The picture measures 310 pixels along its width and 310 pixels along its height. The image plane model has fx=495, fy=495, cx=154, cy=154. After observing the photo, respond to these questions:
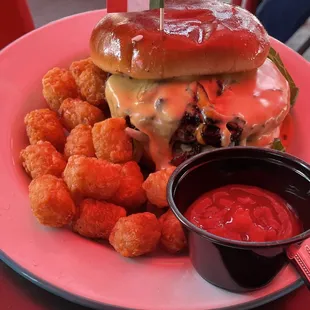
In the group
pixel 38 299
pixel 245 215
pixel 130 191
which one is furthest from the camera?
pixel 130 191

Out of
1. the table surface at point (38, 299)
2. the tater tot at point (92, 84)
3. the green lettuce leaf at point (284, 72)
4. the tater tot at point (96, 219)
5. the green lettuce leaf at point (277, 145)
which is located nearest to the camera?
the table surface at point (38, 299)

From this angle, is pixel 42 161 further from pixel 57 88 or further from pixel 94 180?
pixel 57 88

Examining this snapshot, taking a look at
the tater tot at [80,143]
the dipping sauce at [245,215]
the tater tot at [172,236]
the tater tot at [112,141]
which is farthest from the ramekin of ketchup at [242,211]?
the tater tot at [80,143]

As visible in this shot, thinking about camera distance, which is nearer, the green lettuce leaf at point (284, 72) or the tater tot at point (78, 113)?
the tater tot at point (78, 113)

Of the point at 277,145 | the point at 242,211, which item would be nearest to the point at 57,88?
the point at 277,145

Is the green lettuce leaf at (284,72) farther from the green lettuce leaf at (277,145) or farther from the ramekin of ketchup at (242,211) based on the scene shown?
the ramekin of ketchup at (242,211)

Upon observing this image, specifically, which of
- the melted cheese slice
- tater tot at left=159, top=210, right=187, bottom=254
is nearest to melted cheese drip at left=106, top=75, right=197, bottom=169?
the melted cheese slice

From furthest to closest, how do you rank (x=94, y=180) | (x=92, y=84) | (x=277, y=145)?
(x=92, y=84) → (x=277, y=145) → (x=94, y=180)
